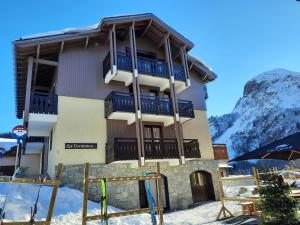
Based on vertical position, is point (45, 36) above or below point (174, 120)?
above

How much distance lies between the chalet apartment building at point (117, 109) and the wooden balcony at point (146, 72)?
0.24 ft

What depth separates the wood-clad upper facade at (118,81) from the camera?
48.6 ft

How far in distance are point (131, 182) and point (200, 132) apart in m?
7.32

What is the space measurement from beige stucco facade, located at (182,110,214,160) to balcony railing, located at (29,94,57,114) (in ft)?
30.7

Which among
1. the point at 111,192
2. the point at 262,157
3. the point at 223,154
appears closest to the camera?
the point at 262,157

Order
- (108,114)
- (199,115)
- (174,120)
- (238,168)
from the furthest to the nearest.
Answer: (238,168)
(199,115)
(174,120)
(108,114)

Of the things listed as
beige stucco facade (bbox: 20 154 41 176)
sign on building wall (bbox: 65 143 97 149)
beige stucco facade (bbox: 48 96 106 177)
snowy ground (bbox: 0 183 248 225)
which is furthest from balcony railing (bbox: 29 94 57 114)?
beige stucco facade (bbox: 20 154 41 176)

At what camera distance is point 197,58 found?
21.6 meters

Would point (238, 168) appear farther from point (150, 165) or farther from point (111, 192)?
point (111, 192)

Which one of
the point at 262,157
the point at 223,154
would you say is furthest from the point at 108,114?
the point at 223,154

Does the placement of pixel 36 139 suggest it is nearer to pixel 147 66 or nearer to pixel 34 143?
pixel 34 143

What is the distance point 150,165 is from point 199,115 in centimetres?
642

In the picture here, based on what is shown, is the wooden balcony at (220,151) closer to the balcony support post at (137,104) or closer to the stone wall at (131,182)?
the stone wall at (131,182)

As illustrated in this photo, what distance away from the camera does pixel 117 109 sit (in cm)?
1502
